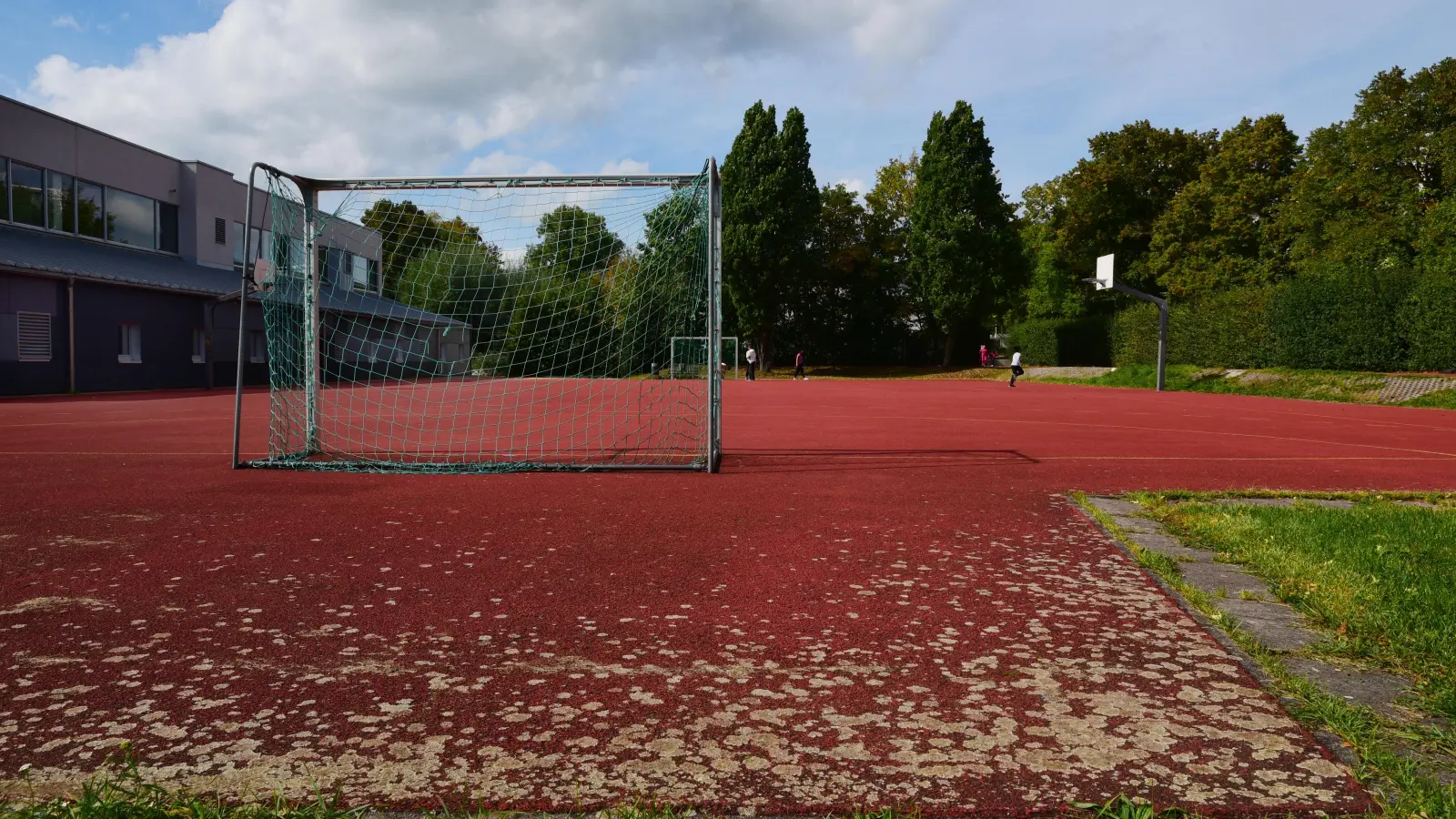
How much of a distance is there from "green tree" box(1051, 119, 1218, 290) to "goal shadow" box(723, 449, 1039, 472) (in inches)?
1413

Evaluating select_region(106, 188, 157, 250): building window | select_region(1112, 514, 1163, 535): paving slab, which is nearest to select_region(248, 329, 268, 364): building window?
select_region(106, 188, 157, 250): building window

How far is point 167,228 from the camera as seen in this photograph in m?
28.4

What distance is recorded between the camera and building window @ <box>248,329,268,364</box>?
29125mm

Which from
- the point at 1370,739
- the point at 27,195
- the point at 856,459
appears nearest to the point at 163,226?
the point at 27,195

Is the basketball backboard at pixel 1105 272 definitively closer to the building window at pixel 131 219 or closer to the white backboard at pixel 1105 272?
the white backboard at pixel 1105 272

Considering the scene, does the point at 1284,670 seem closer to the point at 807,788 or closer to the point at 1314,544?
the point at 807,788

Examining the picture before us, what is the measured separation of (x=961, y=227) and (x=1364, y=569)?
36116mm

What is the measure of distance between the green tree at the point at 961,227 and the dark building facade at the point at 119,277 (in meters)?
21.4

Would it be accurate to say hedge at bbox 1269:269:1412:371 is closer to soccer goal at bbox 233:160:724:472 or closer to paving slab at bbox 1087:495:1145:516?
soccer goal at bbox 233:160:724:472

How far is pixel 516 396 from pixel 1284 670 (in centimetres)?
2020

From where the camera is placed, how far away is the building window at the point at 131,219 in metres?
25.9

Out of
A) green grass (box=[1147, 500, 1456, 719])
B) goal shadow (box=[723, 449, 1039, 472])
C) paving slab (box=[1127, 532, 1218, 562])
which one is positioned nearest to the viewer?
green grass (box=[1147, 500, 1456, 719])

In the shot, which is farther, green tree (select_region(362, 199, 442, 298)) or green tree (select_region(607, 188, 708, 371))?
green tree (select_region(362, 199, 442, 298))

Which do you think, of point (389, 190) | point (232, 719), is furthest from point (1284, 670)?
point (389, 190)
